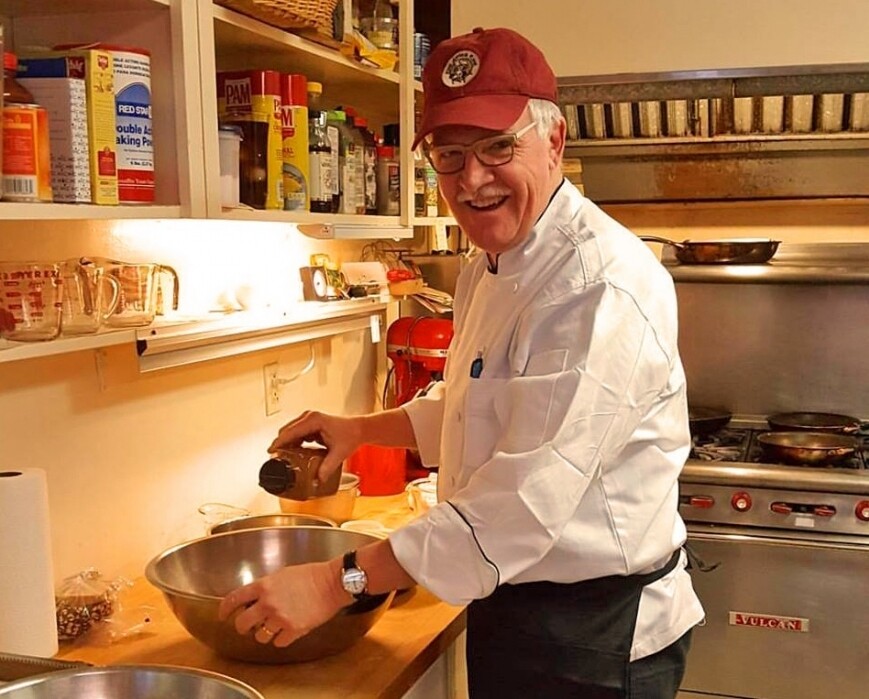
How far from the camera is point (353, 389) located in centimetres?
248

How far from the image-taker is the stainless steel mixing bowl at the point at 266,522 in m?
1.75

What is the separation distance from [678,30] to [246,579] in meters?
1.48

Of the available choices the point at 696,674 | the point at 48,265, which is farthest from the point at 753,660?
the point at 48,265

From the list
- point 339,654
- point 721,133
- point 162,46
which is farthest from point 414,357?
point 162,46

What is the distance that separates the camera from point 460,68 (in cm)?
131

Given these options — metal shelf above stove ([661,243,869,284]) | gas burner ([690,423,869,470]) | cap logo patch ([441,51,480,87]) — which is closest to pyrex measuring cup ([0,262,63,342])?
cap logo patch ([441,51,480,87])

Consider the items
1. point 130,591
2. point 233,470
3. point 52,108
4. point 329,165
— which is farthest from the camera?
point 233,470

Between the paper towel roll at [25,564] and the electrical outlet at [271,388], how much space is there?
0.75 meters

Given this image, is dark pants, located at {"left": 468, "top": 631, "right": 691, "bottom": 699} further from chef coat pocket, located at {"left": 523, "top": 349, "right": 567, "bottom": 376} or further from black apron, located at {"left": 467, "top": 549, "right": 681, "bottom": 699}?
chef coat pocket, located at {"left": 523, "top": 349, "right": 567, "bottom": 376}

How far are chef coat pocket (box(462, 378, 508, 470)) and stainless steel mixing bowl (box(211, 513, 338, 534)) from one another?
449 mm

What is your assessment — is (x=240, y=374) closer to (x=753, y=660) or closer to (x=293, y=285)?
(x=293, y=285)

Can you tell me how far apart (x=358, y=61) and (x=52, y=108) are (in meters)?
0.78

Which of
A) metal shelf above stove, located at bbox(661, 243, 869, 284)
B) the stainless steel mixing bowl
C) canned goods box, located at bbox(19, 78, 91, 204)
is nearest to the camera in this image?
canned goods box, located at bbox(19, 78, 91, 204)

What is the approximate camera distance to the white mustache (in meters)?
1.34
